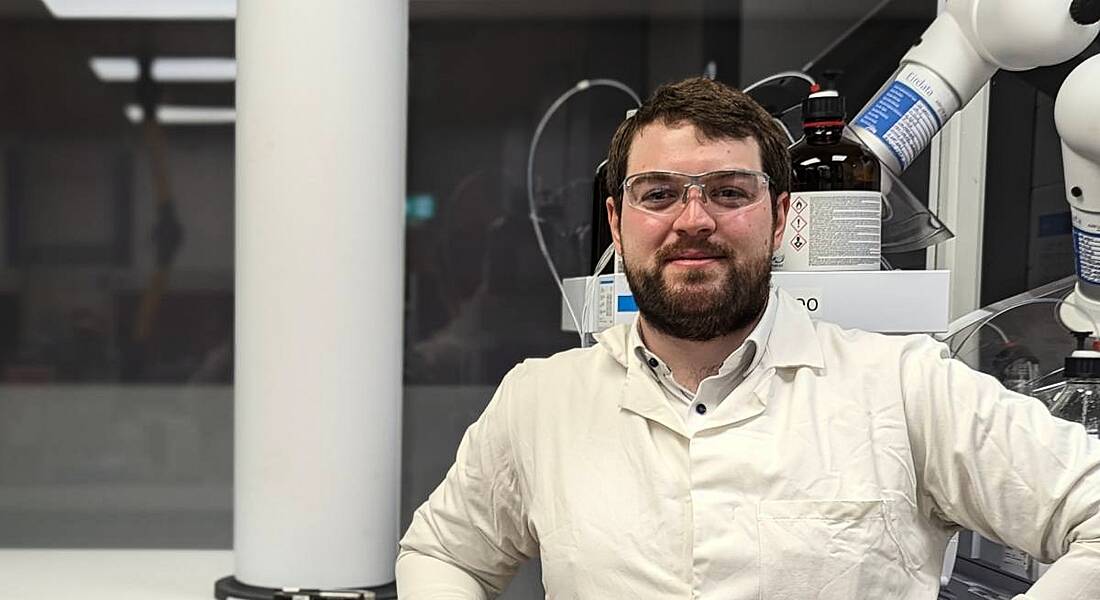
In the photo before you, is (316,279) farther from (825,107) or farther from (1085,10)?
(1085,10)

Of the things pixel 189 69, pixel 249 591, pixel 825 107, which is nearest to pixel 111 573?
pixel 249 591

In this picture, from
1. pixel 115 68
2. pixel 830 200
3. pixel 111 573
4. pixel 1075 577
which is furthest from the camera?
pixel 115 68

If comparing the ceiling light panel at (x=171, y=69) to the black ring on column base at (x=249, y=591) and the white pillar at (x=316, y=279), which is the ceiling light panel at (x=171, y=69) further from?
the black ring on column base at (x=249, y=591)

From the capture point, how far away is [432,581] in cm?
117

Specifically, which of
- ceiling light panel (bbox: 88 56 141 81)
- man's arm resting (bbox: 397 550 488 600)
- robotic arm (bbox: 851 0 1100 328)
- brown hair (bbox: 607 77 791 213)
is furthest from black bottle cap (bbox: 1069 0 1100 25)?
ceiling light panel (bbox: 88 56 141 81)

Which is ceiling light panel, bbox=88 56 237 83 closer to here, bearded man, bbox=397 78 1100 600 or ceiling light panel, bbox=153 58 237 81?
ceiling light panel, bbox=153 58 237 81

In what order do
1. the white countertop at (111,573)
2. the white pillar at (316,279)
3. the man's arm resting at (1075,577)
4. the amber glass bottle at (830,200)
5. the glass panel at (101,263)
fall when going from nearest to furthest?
the man's arm resting at (1075,577), the amber glass bottle at (830,200), the white pillar at (316,279), the white countertop at (111,573), the glass panel at (101,263)

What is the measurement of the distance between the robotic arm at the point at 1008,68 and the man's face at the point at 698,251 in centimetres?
26

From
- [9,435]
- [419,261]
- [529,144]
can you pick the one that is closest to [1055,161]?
[529,144]

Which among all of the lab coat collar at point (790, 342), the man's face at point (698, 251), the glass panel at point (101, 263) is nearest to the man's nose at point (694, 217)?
the man's face at point (698, 251)

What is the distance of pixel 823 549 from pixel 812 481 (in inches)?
2.6

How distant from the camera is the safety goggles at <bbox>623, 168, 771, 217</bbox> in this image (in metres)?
1.08

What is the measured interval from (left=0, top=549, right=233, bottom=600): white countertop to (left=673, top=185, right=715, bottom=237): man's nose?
3.08ft

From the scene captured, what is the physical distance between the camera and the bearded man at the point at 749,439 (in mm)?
1021
